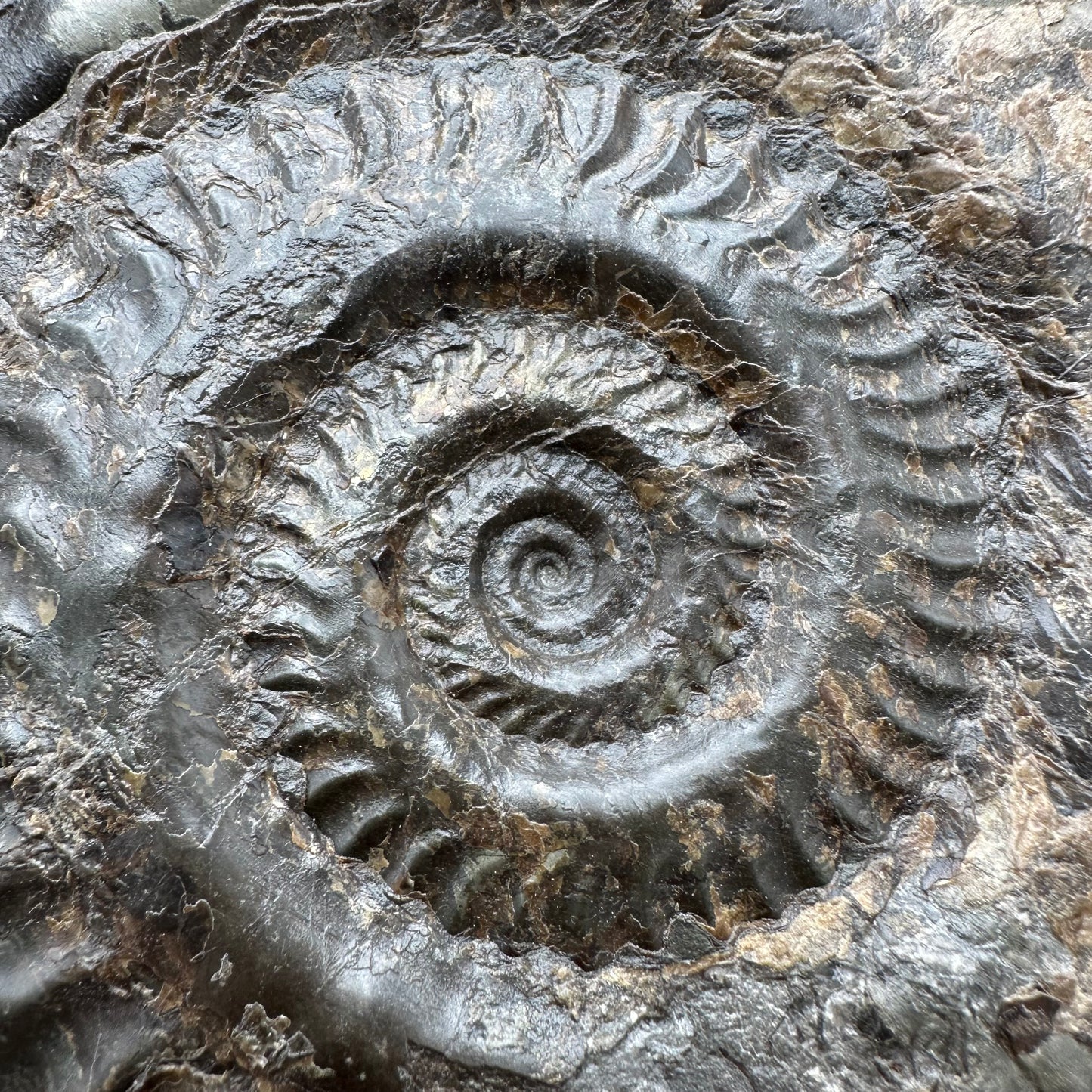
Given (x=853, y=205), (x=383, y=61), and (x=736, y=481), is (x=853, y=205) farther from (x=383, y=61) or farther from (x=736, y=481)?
(x=383, y=61)

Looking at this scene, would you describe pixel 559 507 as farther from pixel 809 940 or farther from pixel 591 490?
pixel 809 940

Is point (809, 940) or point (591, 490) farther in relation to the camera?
point (591, 490)

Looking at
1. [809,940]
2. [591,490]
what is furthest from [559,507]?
[809,940]

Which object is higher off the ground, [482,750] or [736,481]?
[736,481]

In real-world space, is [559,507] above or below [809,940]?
above

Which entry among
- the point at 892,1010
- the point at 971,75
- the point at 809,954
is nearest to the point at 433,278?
the point at 971,75

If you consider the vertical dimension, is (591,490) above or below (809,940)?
above

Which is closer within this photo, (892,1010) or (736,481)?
(892,1010)

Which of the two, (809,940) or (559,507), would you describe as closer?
(809,940)
